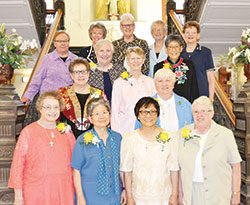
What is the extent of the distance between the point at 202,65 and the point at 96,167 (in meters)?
2.01

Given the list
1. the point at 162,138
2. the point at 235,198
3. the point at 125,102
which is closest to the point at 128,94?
the point at 125,102

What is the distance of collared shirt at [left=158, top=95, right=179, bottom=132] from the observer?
3504mm

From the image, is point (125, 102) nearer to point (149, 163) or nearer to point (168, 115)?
point (168, 115)

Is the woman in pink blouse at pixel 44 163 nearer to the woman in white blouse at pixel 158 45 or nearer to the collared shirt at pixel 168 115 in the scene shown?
the collared shirt at pixel 168 115

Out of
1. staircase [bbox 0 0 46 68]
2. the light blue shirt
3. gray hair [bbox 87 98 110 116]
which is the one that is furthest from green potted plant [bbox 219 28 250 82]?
staircase [bbox 0 0 46 68]

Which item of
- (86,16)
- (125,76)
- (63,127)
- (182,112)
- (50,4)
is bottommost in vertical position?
(63,127)

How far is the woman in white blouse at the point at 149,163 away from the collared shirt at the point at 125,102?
2.09 ft

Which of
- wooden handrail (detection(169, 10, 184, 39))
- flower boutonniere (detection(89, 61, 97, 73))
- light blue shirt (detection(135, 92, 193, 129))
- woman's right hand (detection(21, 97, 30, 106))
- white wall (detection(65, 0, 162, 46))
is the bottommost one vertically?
light blue shirt (detection(135, 92, 193, 129))

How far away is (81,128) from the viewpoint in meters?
3.45

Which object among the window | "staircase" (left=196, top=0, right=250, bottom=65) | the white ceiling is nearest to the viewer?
the white ceiling

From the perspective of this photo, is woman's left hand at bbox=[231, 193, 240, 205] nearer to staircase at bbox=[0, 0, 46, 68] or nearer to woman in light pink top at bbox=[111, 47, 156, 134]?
woman in light pink top at bbox=[111, 47, 156, 134]

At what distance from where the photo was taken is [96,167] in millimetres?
3004

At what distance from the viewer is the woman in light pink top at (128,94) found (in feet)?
12.3

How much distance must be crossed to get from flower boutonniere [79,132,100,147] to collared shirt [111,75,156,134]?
742 mm
